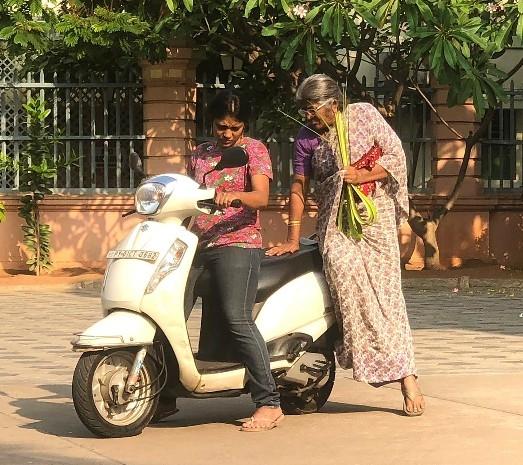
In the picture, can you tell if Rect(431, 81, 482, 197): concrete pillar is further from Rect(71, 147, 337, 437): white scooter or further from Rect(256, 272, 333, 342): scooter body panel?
Rect(71, 147, 337, 437): white scooter

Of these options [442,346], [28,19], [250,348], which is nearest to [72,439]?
[250,348]

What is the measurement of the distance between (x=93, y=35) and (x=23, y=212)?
2433mm

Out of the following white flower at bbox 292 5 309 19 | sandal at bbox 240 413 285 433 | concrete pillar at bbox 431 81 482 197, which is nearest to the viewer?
sandal at bbox 240 413 285 433

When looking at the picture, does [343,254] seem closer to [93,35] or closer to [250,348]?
[250,348]

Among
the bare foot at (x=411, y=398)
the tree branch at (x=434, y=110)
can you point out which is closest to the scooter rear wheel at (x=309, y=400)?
the bare foot at (x=411, y=398)

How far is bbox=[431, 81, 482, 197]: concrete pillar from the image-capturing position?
65.9 feet

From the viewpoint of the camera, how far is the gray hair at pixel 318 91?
25.4ft

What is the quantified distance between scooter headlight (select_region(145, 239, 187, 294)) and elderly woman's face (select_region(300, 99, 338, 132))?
948 mm

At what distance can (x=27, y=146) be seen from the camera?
1938 centimetres

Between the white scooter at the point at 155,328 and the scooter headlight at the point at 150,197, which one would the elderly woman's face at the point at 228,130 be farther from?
the scooter headlight at the point at 150,197

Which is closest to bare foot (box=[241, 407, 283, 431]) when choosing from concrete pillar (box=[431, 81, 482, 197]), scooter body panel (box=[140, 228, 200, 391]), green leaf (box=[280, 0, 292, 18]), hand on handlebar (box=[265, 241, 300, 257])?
scooter body panel (box=[140, 228, 200, 391])

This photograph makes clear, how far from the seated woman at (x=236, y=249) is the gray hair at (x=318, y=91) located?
0.96 feet

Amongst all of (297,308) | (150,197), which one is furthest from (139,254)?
(297,308)

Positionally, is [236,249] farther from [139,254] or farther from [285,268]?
[139,254]
